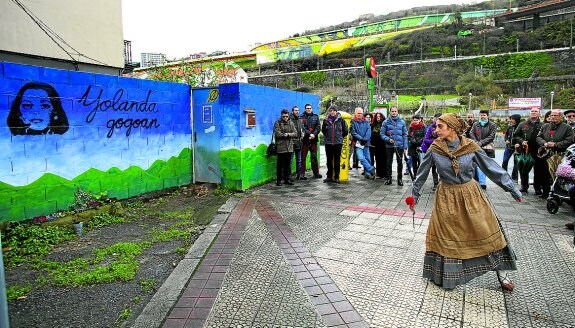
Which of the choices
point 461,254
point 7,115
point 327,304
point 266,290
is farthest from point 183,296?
point 7,115

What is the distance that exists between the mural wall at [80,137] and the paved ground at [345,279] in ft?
7.55

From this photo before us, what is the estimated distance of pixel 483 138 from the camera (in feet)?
27.7

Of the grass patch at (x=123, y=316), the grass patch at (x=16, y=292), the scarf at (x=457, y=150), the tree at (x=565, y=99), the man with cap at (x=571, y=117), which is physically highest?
the tree at (x=565, y=99)

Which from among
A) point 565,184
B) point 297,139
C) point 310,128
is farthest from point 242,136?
point 565,184

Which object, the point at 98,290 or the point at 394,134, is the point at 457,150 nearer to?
the point at 98,290

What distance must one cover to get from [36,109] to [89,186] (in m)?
1.49

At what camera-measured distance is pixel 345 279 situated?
12.9 feet

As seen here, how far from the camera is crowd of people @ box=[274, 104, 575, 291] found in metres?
3.62

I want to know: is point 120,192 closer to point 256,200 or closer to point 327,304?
Result: point 256,200

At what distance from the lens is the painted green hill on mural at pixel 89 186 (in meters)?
5.34

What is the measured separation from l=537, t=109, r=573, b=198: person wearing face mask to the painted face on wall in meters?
8.87

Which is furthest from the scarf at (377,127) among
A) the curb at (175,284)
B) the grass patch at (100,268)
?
the grass patch at (100,268)

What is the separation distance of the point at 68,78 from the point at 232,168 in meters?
3.61

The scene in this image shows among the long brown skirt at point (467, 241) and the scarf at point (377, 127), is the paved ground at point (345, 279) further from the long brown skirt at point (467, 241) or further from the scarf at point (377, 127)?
the scarf at point (377, 127)
